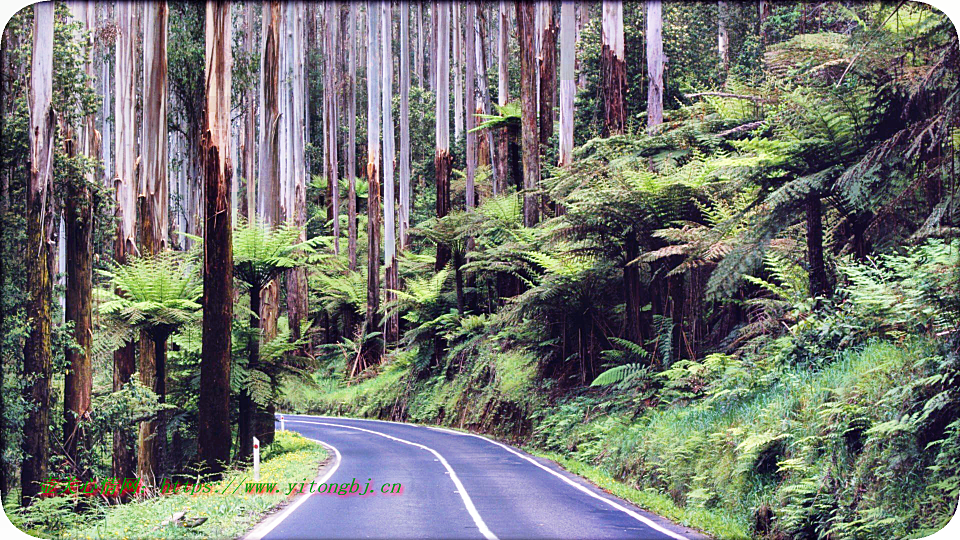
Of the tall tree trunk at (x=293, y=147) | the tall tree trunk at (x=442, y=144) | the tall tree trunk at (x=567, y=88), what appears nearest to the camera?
the tall tree trunk at (x=567, y=88)

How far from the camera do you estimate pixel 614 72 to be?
1914cm

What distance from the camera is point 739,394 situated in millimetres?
11211

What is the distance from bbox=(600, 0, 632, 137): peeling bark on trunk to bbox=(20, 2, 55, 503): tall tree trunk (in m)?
11.8

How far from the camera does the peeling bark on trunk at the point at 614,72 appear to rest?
1903 centimetres

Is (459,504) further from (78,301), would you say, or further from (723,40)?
(723,40)

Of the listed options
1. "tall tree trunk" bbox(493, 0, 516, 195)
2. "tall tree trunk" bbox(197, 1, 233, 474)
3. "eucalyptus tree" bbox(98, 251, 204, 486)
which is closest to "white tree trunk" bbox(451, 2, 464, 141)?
"tall tree trunk" bbox(493, 0, 516, 195)

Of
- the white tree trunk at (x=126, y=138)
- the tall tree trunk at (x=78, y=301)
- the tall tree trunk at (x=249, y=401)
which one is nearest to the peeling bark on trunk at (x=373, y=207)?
the white tree trunk at (x=126, y=138)

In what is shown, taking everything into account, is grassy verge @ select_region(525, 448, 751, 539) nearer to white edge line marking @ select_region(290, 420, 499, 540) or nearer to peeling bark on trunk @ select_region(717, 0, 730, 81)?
white edge line marking @ select_region(290, 420, 499, 540)

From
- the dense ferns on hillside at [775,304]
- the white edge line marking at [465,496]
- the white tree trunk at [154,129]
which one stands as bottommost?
the white edge line marking at [465,496]

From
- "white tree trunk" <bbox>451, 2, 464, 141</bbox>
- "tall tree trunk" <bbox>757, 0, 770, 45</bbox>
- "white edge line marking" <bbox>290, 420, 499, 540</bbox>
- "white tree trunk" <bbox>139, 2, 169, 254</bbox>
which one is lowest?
"white edge line marking" <bbox>290, 420, 499, 540</bbox>

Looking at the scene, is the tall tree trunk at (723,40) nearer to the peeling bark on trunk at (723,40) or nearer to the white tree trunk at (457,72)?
the peeling bark on trunk at (723,40)

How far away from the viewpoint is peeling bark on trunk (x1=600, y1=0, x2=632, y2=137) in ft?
62.4

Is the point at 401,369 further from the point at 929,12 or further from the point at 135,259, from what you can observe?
the point at 929,12

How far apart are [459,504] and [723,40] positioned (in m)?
27.5
